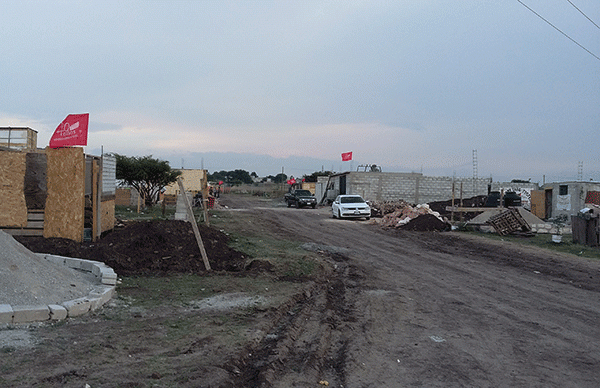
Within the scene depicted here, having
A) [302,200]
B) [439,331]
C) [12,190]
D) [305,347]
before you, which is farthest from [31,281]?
[302,200]

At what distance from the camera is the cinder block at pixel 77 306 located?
6.07 m

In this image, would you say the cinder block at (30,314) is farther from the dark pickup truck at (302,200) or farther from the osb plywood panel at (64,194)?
the dark pickup truck at (302,200)

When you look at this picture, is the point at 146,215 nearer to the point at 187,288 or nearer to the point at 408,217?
the point at 408,217

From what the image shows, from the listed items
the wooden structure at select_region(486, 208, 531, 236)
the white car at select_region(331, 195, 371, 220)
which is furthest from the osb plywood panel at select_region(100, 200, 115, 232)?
the white car at select_region(331, 195, 371, 220)

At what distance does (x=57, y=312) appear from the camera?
589 cm

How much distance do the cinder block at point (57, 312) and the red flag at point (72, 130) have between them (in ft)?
33.2

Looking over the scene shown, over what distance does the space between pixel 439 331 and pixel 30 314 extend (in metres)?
5.46

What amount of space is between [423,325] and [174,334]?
3610 mm

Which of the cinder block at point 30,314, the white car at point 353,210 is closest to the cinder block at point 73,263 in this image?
the cinder block at point 30,314

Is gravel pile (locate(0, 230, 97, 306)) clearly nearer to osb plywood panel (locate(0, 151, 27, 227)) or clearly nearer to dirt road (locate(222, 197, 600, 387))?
dirt road (locate(222, 197, 600, 387))

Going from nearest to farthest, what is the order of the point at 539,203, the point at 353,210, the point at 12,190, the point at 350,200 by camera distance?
the point at 12,190 → the point at 353,210 → the point at 350,200 → the point at 539,203

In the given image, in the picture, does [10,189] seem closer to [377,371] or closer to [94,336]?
[94,336]

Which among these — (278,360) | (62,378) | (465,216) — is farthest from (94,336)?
(465,216)

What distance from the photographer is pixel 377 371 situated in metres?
4.93
